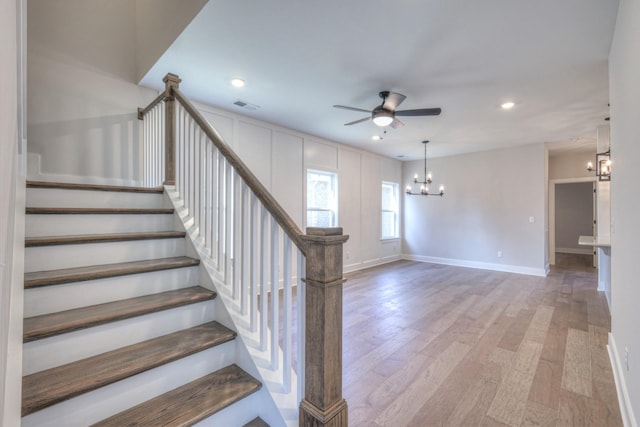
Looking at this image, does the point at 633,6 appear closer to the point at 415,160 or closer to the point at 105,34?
the point at 105,34

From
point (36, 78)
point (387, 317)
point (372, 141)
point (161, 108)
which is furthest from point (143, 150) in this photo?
point (372, 141)

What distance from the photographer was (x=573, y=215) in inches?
347

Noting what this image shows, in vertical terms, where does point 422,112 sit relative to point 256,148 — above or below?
above

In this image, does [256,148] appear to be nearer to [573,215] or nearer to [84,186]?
[84,186]

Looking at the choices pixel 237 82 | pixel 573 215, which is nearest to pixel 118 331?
pixel 237 82

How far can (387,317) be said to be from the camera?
353 cm

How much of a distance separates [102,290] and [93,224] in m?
0.58

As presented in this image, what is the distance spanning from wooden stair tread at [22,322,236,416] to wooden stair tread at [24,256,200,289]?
407 mm

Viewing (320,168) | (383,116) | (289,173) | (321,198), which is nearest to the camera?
(383,116)

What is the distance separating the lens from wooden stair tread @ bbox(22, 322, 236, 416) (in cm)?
110

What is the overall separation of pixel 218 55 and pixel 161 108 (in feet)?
2.55

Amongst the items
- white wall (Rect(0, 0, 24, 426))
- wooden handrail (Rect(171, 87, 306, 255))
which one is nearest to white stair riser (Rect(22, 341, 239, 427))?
white wall (Rect(0, 0, 24, 426))

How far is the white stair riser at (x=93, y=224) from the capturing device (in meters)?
1.74

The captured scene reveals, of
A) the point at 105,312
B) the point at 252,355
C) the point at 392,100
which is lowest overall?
the point at 252,355
